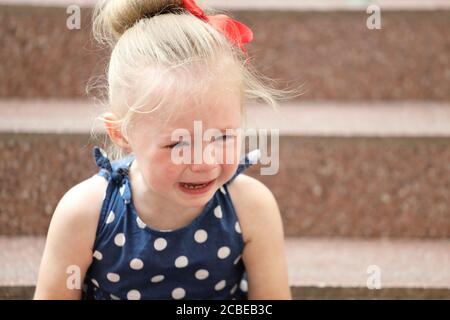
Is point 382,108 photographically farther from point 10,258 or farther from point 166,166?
point 10,258

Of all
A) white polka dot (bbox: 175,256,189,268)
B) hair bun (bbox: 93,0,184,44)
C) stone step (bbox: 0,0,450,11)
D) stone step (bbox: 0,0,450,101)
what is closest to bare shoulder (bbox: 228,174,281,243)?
white polka dot (bbox: 175,256,189,268)

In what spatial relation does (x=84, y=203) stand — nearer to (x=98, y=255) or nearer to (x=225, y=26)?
(x=98, y=255)

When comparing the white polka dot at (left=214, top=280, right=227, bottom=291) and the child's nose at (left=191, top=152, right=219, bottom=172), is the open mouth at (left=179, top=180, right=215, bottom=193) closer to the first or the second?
the child's nose at (left=191, top=152, right=219, bottom=172)

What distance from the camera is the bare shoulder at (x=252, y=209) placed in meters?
1.21

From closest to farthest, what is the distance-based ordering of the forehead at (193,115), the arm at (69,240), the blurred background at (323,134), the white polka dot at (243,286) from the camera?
the forehead at (193,115), the arm at (69,240), the white polka dot at (243,286), the blurred background at (323,134)

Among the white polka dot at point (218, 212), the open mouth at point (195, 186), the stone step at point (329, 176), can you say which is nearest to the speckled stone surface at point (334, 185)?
the stone step at point (329, 176)

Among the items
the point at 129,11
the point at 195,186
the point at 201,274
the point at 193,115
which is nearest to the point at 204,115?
the point at 193,115

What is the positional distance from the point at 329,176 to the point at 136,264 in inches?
21.6

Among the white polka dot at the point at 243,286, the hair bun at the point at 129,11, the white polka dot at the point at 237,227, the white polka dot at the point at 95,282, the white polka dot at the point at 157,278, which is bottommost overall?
the white polka dot at the point at 243,286

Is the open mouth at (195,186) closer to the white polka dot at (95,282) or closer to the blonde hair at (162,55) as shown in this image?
the blonde hair at (162,55)

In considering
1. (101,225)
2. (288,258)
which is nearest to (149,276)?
(101,225)

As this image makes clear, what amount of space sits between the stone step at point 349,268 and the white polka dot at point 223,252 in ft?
0.63

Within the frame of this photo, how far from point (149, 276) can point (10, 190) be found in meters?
0.47

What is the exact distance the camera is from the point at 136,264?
3.84 ft
